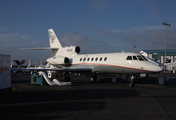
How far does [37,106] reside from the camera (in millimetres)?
7582

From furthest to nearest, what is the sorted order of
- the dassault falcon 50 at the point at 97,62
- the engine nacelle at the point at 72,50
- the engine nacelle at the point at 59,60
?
1. the engine nacelle at the point at 72,50
2. the engine nacelle at the point at 59,60
3. the dassault falcon 50 at the point at 97,62

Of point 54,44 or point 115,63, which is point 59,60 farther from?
point 115,63

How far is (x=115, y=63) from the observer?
664 inches

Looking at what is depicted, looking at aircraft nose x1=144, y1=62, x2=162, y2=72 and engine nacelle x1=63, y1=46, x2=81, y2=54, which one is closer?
Result: aircraft nose x1=144, y1=62, x2=162, y2=72

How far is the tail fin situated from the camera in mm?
23125

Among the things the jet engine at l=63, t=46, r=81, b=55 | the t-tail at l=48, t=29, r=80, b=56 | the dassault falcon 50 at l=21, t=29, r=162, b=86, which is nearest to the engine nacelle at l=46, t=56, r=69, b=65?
the dassault falcon 50 at l=21, t=29, r=162, b=86

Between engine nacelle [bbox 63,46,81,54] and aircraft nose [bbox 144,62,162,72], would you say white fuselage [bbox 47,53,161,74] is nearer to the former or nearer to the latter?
aircraft nose [bbox 144,62,162,72]

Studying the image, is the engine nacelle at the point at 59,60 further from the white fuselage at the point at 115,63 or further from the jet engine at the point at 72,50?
the jet engine at the point at 72,50

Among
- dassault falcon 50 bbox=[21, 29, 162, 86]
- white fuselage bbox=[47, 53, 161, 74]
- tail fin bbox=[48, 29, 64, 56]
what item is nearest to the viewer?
white fuselage bbox=[47, 53, 161, 74]

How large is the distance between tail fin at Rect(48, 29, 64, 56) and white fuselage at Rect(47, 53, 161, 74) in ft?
10.4

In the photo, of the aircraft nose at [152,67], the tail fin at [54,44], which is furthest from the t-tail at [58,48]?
the aircraft nose at [152,67]

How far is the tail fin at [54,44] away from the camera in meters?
23.1

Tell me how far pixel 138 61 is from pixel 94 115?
34.3 feet

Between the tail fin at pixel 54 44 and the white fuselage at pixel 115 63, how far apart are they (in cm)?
318
